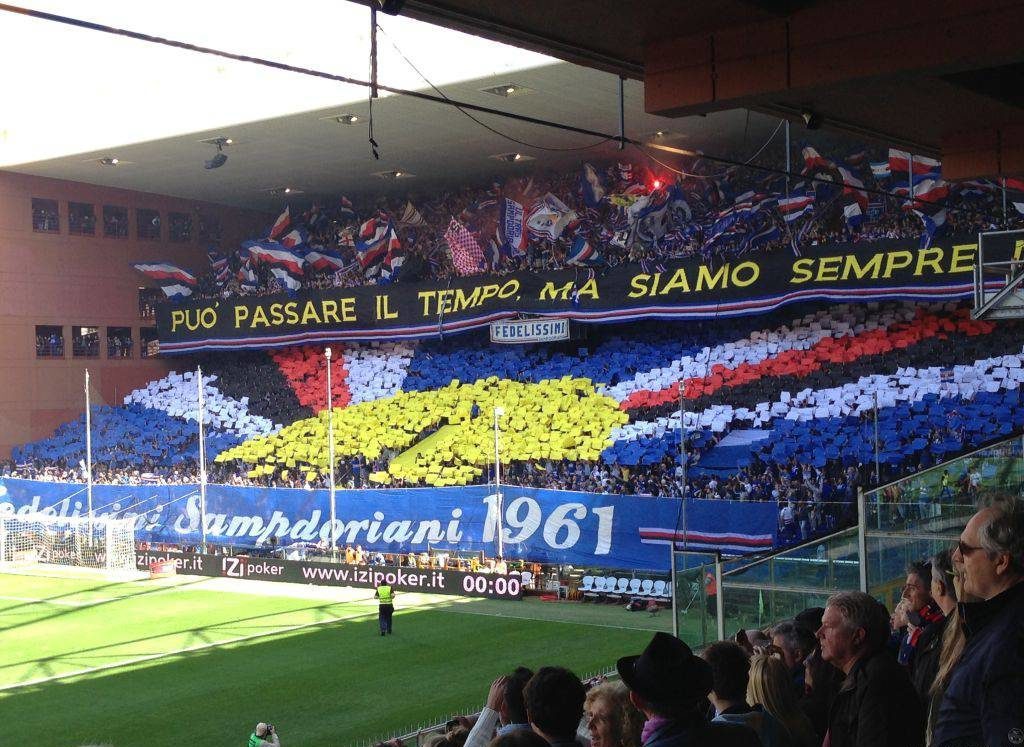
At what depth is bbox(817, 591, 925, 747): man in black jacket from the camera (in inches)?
186

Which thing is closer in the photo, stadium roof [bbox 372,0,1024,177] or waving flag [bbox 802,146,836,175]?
stadium roof [bbox 372,0,1024,177]

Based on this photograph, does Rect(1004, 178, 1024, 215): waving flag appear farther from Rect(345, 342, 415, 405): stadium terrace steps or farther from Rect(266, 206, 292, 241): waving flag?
Rect(266, 206, 292, 241): waving flag

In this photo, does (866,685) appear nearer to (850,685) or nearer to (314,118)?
(850,685)

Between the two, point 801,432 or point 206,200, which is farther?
point 206,200

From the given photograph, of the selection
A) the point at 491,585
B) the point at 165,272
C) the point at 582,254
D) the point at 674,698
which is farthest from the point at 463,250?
the point at 674,698

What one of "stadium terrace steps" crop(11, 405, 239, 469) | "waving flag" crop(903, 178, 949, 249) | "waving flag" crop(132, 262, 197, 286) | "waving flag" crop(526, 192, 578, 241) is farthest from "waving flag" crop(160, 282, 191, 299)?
"waving flag" crop(903, 178, 949, 249)

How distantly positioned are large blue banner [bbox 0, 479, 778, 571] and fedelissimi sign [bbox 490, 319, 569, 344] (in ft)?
30.5

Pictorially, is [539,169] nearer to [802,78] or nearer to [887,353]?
[887,353]

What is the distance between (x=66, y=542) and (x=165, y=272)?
47.7 ft

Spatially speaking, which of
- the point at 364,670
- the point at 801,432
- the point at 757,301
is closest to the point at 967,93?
the point at 364,670

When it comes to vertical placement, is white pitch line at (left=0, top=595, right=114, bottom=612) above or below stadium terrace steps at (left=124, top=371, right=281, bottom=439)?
below

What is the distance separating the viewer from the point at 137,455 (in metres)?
44.3

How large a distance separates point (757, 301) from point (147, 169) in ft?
74.7

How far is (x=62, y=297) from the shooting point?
156 feet
